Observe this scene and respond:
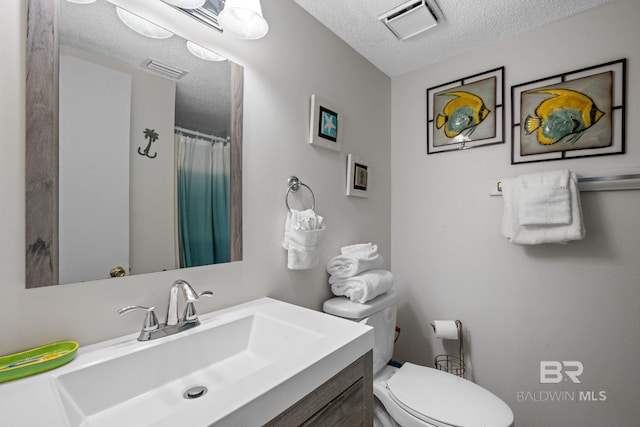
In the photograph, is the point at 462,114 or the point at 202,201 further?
the point at 462,114

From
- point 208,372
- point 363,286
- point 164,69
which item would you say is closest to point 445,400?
point 363,286

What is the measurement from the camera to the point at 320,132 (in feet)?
4.54

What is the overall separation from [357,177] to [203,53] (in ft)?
3.20

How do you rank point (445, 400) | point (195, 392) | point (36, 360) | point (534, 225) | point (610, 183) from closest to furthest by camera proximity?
1. point (36, 360)
2. point (195, 392)
3. point (445, 400)
4. point (610, 183)
5. point (534, 225)

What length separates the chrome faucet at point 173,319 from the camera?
2.55ft

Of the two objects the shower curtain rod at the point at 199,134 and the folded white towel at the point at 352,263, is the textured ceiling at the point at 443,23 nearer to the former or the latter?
the shower curtain rod at the point at 199,134

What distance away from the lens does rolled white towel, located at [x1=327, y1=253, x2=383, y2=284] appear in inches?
54.1

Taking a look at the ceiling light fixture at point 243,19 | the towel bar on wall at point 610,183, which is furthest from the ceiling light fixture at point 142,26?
the towel bar on wall at point 610,183

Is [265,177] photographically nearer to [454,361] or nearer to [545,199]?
[545,199]

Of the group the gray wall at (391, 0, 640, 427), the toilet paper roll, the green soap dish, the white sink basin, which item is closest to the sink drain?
the white sink basin

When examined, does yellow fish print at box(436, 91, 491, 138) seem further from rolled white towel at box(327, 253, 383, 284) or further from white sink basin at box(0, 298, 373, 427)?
white sink basin at box(0, 298, 373, 427)

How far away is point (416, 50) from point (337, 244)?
49.0 inches

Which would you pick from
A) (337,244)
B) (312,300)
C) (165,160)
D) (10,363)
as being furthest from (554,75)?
(10,363)

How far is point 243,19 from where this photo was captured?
951mm
